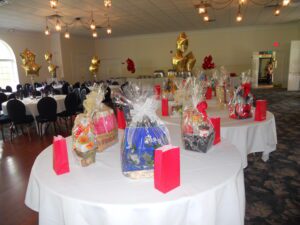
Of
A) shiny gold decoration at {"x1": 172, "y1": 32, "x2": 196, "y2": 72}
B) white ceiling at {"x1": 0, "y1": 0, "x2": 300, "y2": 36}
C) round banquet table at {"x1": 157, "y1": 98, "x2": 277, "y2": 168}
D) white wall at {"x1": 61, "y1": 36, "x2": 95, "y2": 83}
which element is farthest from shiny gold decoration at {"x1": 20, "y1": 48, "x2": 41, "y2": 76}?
round banquet table at {"x1": 157, "y1": 98, "x2": 277, "y2": 168}

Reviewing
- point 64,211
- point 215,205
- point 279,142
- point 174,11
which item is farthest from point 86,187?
point 174,11

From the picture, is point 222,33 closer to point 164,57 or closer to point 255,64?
point 255,64

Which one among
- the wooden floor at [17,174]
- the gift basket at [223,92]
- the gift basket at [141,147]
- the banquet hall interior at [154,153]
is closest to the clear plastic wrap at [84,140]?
the banquet hall interior at [154,153]

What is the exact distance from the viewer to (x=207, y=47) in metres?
12.8

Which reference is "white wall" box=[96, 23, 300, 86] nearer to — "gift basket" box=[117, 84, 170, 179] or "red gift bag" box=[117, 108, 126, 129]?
"red gift bag" box=[117, 108, 126, 129]

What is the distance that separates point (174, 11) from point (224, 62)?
5.85 metres

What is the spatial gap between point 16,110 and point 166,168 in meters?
4.54

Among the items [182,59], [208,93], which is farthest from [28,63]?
[208,93]

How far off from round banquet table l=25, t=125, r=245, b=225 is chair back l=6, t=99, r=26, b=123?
148 inches

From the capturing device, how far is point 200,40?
1277 centimetres

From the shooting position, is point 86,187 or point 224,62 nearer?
point 86,187

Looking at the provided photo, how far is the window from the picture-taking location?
9.70 meters

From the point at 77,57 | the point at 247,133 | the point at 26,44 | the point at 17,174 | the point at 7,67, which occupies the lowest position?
the point at 17,174

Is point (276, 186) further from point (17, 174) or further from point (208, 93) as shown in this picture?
point (17, 174)
